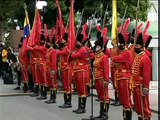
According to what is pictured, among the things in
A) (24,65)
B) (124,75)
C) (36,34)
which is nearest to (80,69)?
(124,75)

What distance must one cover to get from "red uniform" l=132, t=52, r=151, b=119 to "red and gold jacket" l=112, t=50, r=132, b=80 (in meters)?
0.96

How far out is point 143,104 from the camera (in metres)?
7.89

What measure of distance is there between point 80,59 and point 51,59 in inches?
75.2

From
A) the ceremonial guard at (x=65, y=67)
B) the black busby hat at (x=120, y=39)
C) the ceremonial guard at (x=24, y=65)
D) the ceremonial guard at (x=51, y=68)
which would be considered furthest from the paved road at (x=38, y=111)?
the black busby hat at (x=120, y=39)

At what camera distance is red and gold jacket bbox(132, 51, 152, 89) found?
775 centimetres

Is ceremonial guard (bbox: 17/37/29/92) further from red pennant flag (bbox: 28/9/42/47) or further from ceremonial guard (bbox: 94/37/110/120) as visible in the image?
ceremonial guard (bbox: 94/37/110/120)

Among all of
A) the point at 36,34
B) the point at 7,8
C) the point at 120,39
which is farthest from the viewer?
the point at 7,8

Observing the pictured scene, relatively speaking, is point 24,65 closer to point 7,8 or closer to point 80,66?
point 80,66

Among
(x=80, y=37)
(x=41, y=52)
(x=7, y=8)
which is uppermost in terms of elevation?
(x=7, y=8)

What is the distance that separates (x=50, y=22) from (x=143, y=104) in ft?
57.2

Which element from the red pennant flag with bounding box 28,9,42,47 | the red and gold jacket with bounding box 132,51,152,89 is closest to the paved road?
the red pennant flag with bounding box 28,9,42,47

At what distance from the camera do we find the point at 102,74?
956cm

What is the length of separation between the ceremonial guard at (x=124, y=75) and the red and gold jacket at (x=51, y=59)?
3.21 m

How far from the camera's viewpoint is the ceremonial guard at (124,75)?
8.72 m
